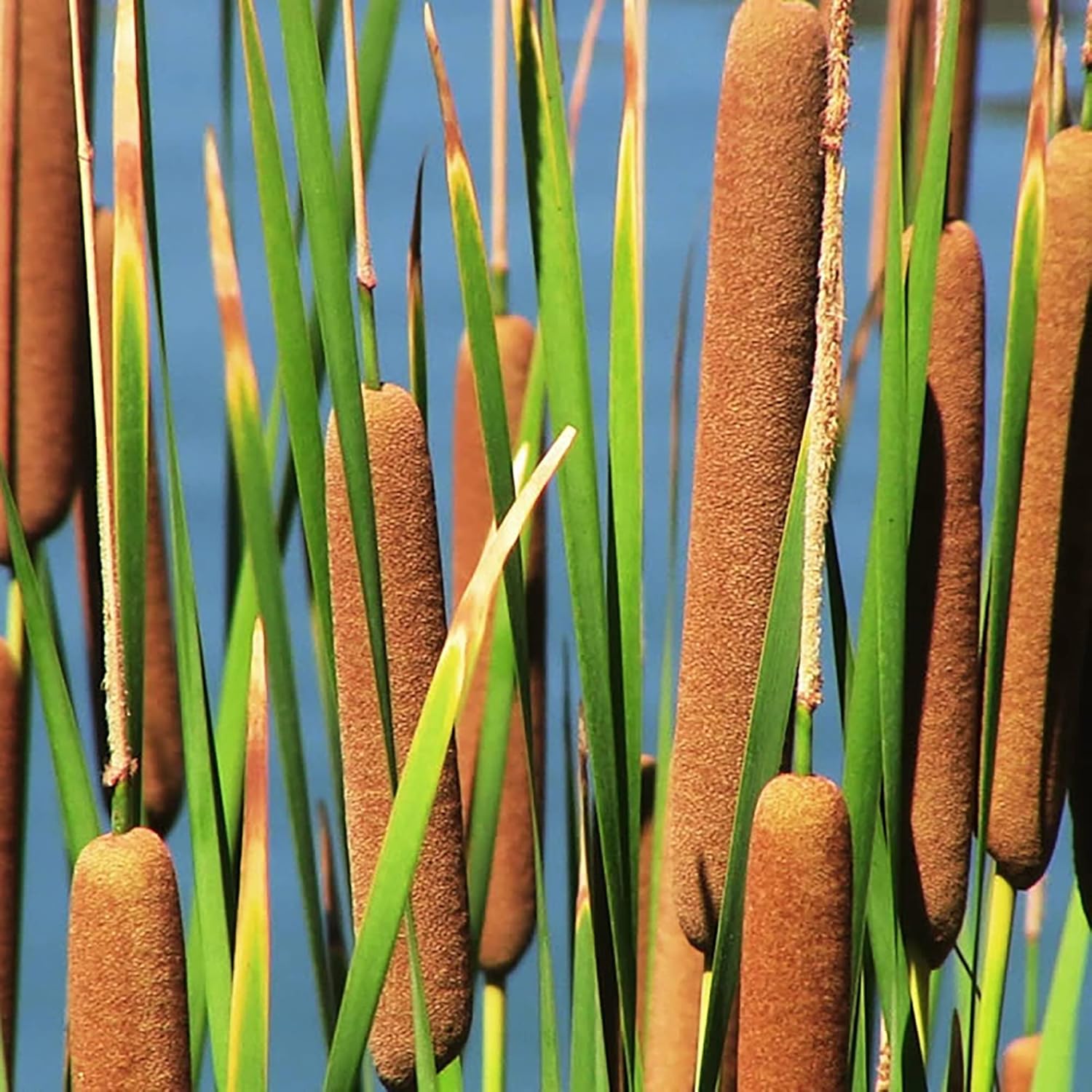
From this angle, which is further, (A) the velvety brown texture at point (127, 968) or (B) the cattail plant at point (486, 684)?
(B) the cattail plant at point (486, 684)

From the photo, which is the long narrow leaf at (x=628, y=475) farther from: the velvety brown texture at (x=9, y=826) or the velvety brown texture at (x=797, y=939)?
the velvety brown texture at (x=9, y=826)

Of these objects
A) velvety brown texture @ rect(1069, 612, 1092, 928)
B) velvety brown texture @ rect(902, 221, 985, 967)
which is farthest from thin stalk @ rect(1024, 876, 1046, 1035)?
velvety brown texture @ rect(902, 221, 985, 967)

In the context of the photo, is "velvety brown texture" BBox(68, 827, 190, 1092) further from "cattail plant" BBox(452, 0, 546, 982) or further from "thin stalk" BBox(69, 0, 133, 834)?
"cattail plant" BBox(452, 0, 546, 982)

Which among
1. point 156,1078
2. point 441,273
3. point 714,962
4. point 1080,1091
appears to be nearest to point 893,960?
point 714,962

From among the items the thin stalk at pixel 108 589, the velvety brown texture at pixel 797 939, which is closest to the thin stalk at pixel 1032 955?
the velvety brown texture at pixel 797 939

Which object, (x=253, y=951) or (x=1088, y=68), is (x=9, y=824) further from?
(x=1088, y=68)

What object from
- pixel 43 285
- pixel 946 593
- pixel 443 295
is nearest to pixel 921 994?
pixel 946 593
